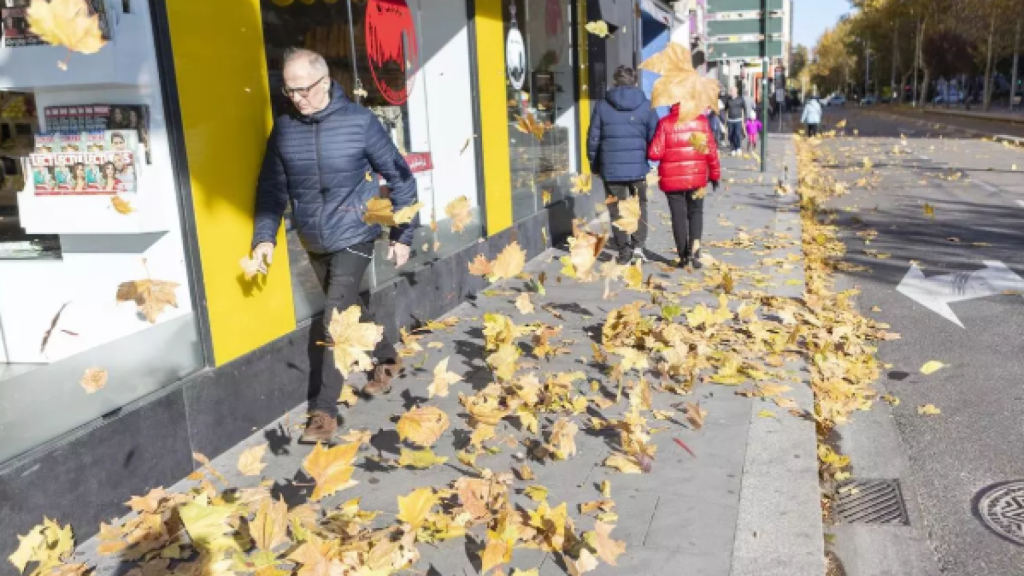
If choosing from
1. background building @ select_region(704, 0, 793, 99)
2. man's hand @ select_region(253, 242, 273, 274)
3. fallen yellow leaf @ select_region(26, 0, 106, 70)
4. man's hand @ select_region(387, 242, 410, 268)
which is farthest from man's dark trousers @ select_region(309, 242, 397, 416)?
background building @ select_region(704, 0, 793, 99)

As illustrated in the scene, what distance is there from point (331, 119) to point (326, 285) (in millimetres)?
866

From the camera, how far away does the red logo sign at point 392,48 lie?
242 inches

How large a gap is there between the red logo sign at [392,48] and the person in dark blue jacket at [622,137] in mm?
1957

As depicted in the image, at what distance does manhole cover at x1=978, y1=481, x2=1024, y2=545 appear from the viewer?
339 centimetres

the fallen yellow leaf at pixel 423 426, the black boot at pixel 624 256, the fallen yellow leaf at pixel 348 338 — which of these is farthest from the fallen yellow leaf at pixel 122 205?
the black boot at pixel 624 256

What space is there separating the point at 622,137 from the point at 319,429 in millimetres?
4712

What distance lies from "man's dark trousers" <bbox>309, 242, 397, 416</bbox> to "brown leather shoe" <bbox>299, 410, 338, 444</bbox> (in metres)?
0.05

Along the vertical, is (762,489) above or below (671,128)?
below

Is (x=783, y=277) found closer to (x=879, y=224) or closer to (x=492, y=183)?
(x=492, y=183)

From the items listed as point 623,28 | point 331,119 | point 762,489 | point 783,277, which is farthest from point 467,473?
point 623,28

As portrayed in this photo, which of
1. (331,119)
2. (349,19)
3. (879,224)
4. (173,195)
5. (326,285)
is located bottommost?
(879,224)

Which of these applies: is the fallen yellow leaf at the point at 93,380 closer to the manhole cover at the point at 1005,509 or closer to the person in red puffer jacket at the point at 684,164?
the manhole cover at the point at 1005,509

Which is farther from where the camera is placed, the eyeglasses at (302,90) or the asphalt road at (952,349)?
the eyeglasses at (302,90)

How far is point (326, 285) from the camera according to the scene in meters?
4.50
